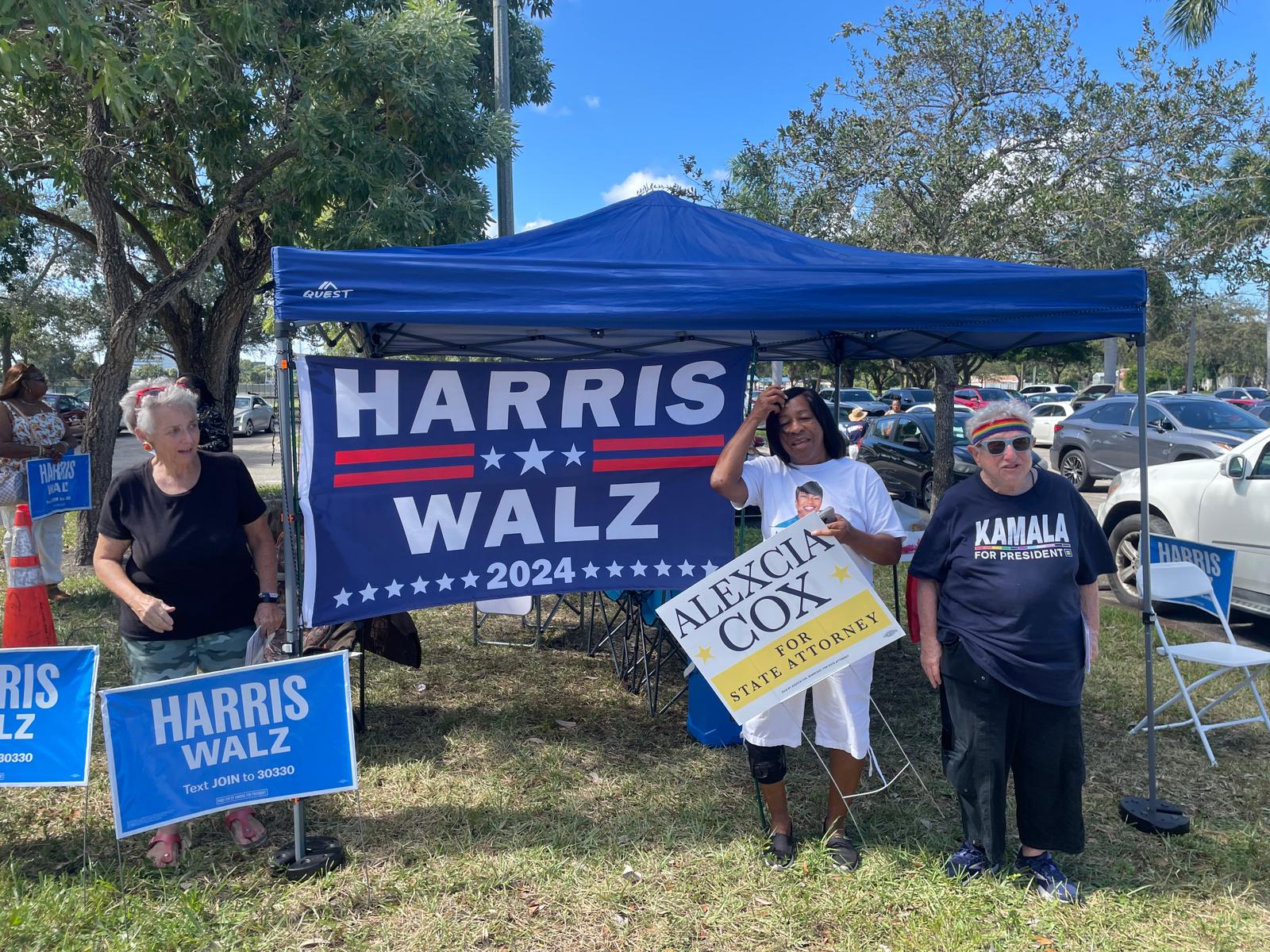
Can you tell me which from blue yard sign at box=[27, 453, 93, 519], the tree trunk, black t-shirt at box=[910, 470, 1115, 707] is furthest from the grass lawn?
the tree trunk

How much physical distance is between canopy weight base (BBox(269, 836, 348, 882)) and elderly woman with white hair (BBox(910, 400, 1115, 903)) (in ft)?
7.74

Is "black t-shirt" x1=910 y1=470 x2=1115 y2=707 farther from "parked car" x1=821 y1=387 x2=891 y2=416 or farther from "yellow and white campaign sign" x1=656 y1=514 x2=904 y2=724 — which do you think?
"parked car" x1=821 y1=387 x2=891 y2=416

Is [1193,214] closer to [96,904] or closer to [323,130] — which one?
[323,130]

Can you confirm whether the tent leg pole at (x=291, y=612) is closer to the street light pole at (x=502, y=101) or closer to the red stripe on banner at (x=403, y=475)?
the red stripe on banner at (x=403, y=475)

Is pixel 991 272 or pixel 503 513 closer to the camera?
pixel 991 272

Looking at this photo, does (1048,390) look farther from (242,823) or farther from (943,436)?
(242,823)

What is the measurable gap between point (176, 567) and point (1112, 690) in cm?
505

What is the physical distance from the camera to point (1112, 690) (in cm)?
489

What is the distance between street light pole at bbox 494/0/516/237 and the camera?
8523mm

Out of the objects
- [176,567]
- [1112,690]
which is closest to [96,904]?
[176,567]

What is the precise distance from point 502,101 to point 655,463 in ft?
20.9

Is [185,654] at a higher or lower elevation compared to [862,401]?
lower

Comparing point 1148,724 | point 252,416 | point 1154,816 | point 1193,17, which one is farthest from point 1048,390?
point 1154,816

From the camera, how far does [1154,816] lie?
135 inches
